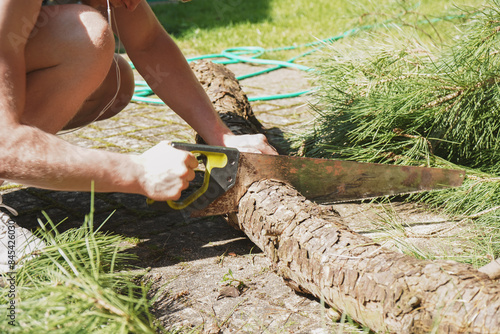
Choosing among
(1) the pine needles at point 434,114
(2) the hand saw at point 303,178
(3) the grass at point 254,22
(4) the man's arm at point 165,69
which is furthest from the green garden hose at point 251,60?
(2) the hand saw at point 303,178

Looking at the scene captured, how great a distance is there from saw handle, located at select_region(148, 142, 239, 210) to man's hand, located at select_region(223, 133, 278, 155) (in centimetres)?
23

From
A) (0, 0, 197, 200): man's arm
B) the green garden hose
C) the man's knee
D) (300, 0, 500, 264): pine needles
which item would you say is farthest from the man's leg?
the green garden hose

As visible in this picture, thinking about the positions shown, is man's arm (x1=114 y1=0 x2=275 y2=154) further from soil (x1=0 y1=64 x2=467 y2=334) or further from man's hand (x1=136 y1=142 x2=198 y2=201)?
man's hand (x1=136 y1=142 x2=198 y2=201)

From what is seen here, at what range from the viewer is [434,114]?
1959mm

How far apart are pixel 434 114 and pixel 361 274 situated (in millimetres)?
980

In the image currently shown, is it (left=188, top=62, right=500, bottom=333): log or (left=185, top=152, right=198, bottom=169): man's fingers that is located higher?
(left=185, top=152, right=198, bottom=169): man's fingers

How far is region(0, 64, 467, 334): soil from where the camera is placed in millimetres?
1347

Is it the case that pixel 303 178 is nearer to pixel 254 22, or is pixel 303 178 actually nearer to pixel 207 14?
pixel 254 22

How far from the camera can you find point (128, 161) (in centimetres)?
134

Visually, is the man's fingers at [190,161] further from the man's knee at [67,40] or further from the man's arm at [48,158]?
the man's knee at [67,40]

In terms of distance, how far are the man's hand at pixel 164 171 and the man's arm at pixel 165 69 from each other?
0.54m

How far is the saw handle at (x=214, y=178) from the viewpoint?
1.57m

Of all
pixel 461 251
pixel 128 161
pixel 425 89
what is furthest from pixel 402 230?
pixel 128 161

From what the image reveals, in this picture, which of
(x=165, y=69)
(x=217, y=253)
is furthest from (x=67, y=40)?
(x=217, y=253)
